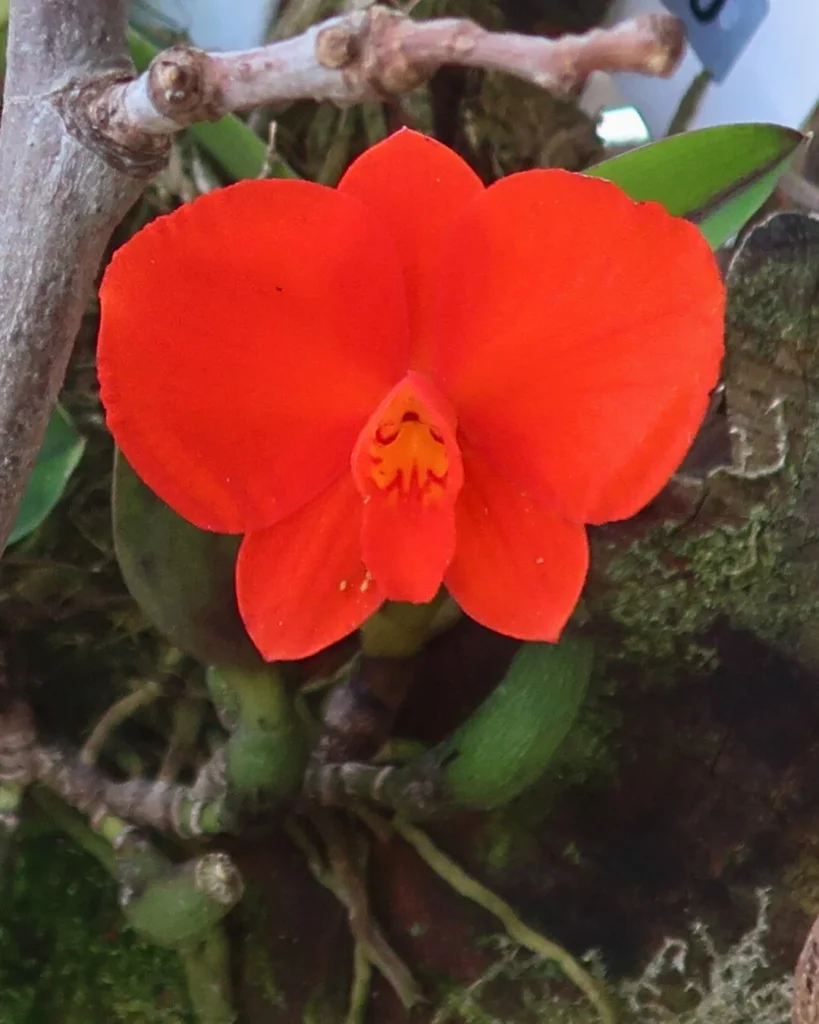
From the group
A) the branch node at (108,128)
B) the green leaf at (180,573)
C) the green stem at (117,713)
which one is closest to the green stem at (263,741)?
the green leaf at (180,573)

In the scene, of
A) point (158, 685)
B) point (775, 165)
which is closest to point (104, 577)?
point (158, 685)

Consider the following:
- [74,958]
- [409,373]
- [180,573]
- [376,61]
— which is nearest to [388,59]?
[376,61]

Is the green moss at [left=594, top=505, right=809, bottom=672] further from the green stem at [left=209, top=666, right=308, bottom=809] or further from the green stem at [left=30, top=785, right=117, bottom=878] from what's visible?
the green stem at [left=30, top=785, right=117, bottom=878]

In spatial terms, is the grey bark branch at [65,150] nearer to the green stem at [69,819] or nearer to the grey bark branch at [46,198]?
the grey bark branch at [46,198]

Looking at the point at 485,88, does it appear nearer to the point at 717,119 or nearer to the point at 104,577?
the point at 717,119

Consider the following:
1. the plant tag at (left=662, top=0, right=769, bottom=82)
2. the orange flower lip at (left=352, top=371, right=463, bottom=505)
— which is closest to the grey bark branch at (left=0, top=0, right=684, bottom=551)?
the orange flower lip at (left=352, top=371, right=463, bottom=505)

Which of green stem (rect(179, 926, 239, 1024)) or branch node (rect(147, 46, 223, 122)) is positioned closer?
branch node (rect(147, 46, 223, 122))

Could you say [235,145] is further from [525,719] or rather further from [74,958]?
[74,958]
